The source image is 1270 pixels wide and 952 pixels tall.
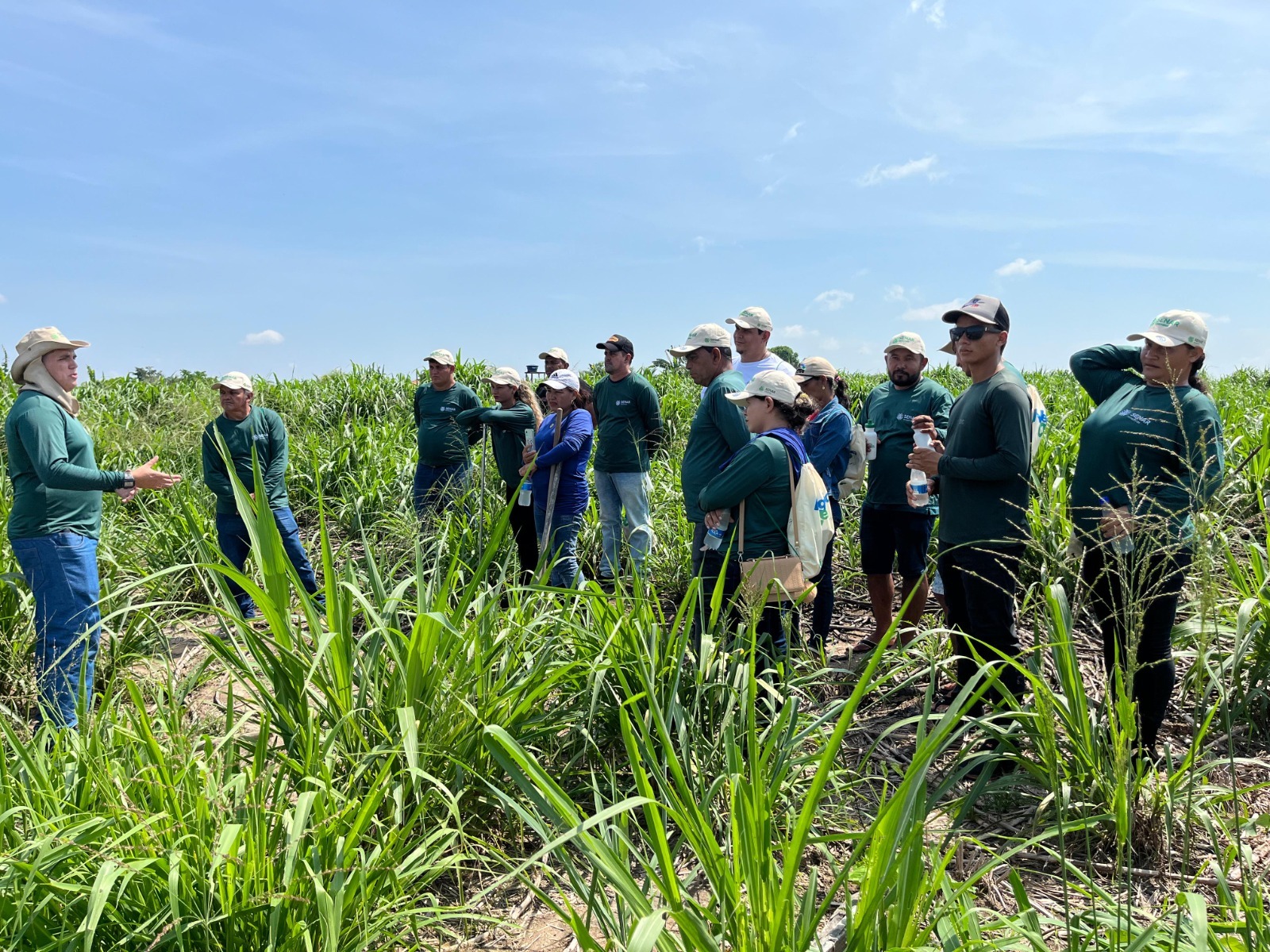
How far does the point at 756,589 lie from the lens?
346cm

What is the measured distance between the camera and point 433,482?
6.87 meters

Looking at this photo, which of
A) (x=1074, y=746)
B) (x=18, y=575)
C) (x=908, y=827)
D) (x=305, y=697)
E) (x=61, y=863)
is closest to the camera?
(x=908, y=827)

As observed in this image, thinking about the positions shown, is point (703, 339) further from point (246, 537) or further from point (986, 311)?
point (246, 537)

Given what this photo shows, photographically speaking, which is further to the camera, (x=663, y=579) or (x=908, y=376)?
(x=663, y=579)

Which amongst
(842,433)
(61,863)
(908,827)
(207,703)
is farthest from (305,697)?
(842,433)

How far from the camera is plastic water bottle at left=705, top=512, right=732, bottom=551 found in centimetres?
374

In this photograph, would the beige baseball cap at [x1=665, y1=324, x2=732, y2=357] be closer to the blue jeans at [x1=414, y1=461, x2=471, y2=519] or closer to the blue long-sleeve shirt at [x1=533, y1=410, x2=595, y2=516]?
the blue long-sleeve shirt at [x1=533, y1=410, x2=595, y2=516]

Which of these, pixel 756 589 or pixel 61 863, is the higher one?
pixel 756 589

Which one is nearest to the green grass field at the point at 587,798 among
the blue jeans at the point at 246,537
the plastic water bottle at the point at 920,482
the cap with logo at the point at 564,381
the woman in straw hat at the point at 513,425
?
the plastic water bottle at the point at 920,482

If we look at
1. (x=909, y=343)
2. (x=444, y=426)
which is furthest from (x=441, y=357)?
(x=909, y=343)

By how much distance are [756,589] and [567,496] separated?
269 cm

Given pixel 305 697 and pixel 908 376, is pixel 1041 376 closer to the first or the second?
pixel 908 376

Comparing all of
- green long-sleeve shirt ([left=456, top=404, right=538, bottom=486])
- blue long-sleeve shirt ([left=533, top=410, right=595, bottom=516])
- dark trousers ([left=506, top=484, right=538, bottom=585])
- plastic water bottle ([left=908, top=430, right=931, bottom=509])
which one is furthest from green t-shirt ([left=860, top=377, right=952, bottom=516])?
green long-sleeve shirt ([left=456, top=404, right=538, bottom=486])

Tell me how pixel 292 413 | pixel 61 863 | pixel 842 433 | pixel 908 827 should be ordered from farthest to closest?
pixel 292 413
pixel 842 433
pixel 61 863
pixel 908 827
